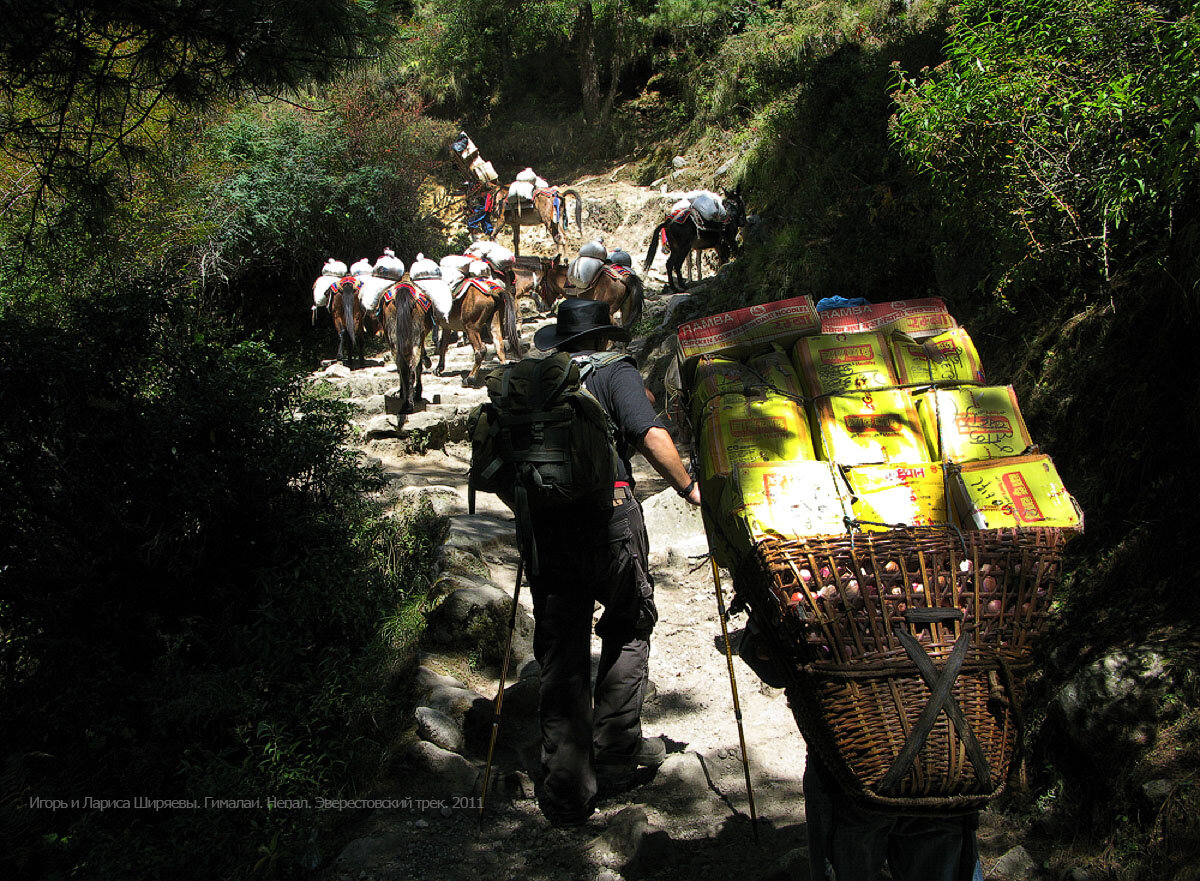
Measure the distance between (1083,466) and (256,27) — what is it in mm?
4336

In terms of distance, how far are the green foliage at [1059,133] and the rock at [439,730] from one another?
3.57 metres

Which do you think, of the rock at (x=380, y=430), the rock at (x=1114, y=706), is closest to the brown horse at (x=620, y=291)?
the rock at (x=380, y=430)

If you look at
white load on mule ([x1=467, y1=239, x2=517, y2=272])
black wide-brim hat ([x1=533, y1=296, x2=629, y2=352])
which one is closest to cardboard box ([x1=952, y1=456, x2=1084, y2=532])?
black wide-brim hat ([x1=533, y1=296, x2=629, y2=352])

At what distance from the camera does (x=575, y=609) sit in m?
3.07

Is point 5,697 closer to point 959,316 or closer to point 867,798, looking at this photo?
point 867,798

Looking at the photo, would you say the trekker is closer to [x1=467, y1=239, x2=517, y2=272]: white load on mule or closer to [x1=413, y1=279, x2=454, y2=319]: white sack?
[x1=413, y1=279, x2=454, y2=319]: white sack

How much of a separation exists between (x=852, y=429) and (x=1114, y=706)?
1.24m

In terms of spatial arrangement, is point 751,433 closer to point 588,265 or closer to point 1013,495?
point 1013,495

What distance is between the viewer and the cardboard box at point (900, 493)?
237cm

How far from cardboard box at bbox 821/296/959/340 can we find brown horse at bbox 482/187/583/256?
620 inches

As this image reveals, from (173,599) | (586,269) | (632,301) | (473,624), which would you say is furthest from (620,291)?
(173,599)

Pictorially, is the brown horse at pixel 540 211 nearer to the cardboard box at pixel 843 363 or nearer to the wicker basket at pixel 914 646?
the cardboard box at pixel 843 363

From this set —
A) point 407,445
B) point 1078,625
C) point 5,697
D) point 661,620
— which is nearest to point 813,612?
point 1078,625

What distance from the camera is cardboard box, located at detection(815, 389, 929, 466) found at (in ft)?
8.61
